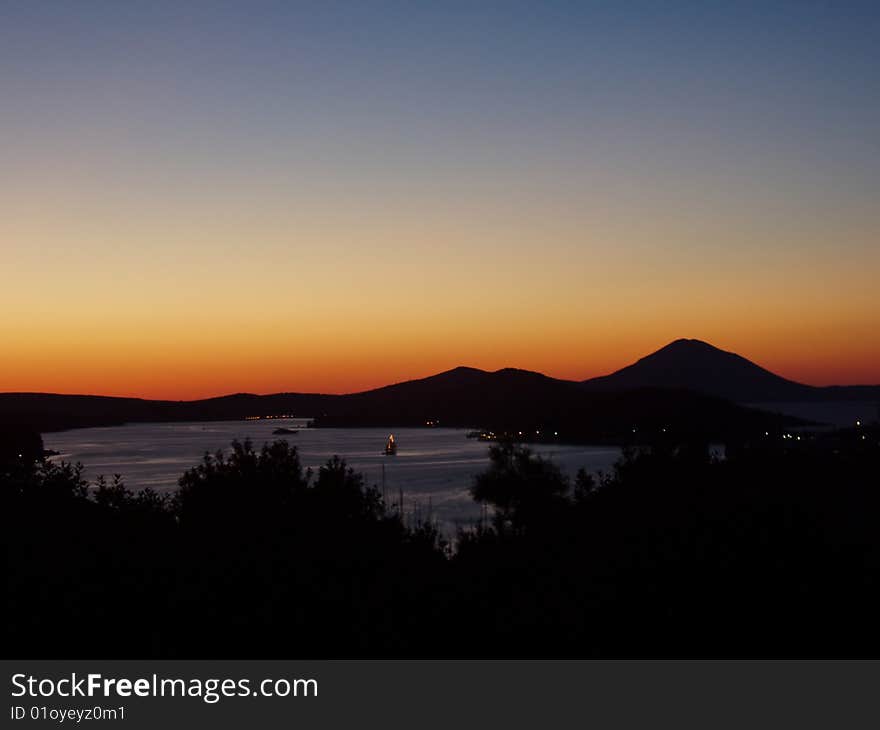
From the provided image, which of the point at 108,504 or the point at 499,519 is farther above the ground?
the point at 108,504

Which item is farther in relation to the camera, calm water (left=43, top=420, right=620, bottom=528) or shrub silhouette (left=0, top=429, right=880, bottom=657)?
calm water (left=43, top=420, right=620, bottom=528)

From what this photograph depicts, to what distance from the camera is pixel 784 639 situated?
10836mm

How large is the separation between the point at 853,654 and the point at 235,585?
793 centimetres

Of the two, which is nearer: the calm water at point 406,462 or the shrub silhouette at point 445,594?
the shrub silhouette at point 445,594

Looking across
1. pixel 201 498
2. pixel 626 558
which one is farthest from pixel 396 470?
pixel 626 558

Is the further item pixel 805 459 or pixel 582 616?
pixel 805 459

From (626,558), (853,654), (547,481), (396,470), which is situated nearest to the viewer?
(853,654)

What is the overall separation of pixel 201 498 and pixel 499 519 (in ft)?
55.6

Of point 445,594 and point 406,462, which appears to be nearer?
point 445,594

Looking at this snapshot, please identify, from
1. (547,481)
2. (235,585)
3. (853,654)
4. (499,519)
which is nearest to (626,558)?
(853,654)

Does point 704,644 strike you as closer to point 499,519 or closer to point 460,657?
point 460,657

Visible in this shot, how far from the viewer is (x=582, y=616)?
1091cm

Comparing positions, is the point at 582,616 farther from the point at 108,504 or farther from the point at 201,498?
the point at 201,498
